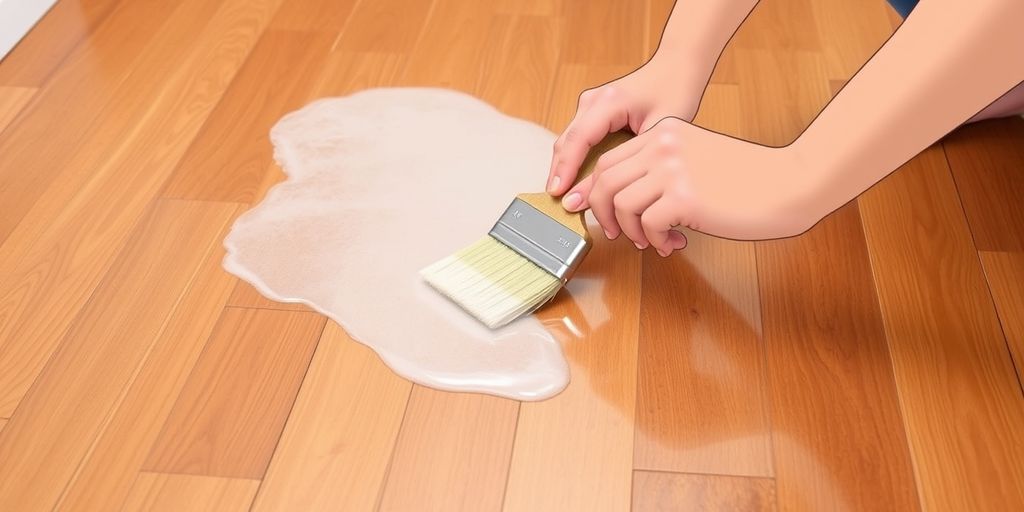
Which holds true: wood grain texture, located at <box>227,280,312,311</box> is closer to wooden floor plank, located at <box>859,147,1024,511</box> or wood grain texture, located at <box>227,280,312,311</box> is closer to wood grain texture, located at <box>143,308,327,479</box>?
wood grain texture, located at <box>143,308,327,479</box>

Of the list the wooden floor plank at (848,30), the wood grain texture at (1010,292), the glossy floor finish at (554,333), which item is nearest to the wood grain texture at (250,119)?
the glossy floor finish at (554,333)

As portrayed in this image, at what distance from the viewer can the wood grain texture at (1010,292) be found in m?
1.08

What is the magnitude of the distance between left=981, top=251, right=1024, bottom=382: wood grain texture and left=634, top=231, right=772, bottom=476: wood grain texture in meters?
0.25

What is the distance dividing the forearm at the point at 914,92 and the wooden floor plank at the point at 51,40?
3.86 ft

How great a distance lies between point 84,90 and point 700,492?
3.59ft

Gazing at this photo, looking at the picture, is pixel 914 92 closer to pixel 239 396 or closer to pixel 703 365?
pixel 703 365

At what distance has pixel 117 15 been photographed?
1.75 metres

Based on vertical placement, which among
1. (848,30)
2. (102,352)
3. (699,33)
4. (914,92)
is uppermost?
(914,92)

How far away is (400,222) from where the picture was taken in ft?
4.12

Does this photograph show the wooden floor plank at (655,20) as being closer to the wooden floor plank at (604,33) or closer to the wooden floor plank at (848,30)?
the wooden floor plank at (604,33)

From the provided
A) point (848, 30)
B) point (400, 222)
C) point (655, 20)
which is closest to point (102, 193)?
point (400, 222)

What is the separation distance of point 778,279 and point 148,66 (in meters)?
1.00

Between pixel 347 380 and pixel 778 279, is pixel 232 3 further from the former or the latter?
pixel 778 279

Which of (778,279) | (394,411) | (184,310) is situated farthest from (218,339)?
(778,279)
